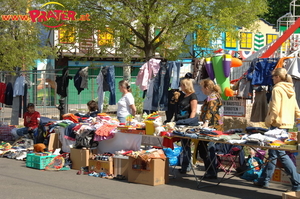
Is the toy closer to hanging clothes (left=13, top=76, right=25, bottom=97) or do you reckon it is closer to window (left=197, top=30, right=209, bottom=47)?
hanging clothes (left=13, top=76, right=25, bottom=97)

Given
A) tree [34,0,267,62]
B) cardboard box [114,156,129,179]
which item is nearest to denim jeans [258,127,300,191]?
cardboard box [114,156,129,179]

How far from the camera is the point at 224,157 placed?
9258 mm

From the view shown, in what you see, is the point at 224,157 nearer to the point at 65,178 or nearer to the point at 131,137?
the point at 131,137

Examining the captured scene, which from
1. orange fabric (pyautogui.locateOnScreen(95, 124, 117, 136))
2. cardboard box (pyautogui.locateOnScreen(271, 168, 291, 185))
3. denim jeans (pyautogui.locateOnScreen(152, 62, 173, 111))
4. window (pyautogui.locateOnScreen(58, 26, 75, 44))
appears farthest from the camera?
window (pyautogui.locateOnScreen(58, 26, 75, 44))

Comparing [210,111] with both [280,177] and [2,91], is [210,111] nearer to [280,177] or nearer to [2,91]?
[280,177]

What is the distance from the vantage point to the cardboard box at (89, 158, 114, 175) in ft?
29.0

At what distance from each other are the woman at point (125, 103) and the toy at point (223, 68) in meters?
1.90

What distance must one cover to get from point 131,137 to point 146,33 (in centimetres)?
892

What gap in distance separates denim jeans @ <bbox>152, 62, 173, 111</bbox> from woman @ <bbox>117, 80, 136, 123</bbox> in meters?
0.70

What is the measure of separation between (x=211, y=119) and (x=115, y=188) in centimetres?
217

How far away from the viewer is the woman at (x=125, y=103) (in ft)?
34.5

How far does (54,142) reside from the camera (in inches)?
435

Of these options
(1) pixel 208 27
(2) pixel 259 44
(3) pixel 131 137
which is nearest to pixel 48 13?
(1) pixel 208 27

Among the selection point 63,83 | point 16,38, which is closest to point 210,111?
point 63,83
